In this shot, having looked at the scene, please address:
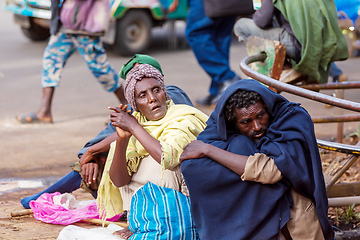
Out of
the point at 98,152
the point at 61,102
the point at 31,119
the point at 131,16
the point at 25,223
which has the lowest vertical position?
the point at 61,102

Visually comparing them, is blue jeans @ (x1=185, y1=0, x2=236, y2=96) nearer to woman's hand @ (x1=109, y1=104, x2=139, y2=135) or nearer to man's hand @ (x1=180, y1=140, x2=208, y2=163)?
woman's hand @ (x1=109, y1=104, x2=139, y2=135)

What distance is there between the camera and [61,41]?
573cm

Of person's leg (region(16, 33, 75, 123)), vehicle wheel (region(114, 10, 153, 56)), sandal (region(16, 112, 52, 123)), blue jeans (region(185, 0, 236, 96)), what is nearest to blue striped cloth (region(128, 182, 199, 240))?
person's leg (region(16, 33, 75, 123))

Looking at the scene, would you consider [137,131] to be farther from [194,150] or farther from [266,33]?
[266,33]

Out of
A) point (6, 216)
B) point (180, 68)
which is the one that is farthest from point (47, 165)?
point (180, 68)

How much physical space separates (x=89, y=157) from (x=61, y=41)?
2.61m

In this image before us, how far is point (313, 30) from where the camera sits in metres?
3.78

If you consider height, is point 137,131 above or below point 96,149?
above

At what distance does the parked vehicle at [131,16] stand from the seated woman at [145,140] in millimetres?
5938

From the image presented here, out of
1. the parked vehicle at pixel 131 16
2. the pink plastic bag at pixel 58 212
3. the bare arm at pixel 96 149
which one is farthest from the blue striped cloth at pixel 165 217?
the parked vehicle at pixel 131 16

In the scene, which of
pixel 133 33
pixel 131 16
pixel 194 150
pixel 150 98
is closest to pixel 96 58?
pixel 150 98

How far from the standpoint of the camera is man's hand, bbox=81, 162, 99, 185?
338 centimetres

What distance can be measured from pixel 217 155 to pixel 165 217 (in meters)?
0.46

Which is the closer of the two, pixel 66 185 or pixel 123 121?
pixel 123 121
